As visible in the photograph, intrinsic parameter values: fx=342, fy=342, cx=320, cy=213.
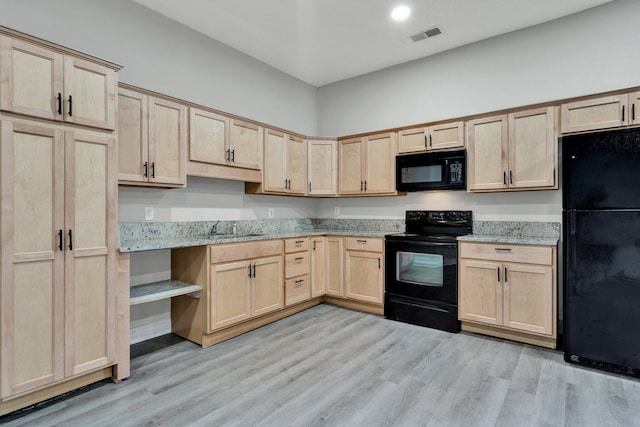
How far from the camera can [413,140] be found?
3.89m

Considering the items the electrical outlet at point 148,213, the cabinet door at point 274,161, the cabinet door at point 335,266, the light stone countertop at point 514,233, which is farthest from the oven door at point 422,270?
A: the electrical outlet at point 148,213

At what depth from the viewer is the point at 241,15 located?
3.19 meters

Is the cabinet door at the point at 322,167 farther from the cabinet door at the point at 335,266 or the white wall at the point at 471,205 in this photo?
the cabinet door at the point at 335,266

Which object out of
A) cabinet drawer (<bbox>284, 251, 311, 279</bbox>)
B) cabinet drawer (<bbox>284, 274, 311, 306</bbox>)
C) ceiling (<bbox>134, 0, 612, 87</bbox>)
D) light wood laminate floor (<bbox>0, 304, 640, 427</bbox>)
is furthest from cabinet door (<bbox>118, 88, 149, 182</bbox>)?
cabinet drawer (<bbox>284, 274, 311, 306</bbox>)

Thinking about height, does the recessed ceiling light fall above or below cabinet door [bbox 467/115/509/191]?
above

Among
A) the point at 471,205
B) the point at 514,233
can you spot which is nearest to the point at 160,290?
the point at 471,205

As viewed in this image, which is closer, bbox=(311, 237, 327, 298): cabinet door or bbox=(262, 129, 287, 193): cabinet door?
bbox=(262, 129, 287, 193): cabinet door

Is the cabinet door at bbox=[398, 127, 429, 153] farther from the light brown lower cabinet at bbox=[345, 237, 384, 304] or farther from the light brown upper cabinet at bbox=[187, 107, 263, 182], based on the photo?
the light brown upper cabinet at bbox=[187, 107, 263, 182]

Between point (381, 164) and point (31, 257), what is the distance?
3351 mm

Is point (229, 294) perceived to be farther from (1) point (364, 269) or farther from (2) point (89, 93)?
(2) point (89, 93)

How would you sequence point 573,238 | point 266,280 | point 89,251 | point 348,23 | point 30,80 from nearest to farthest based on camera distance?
point 30,80 → point 89,251 → point 573,238 → point 348,23 → point 266,280

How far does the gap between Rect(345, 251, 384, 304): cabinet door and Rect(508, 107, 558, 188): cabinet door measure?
161 centimetres

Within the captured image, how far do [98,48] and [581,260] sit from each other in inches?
164

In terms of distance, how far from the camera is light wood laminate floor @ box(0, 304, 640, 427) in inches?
77.5
